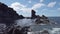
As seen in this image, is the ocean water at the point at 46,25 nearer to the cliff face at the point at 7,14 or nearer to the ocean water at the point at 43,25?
the ocean water at the point at 43,25

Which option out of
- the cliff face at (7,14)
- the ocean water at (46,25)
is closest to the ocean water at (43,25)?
the ocean water at (46,25)

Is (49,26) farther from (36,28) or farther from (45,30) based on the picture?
(36,28)

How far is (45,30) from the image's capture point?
3.54m

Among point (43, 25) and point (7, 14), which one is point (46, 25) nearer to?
point (43, 25)

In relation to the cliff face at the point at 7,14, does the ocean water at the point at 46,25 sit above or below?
below

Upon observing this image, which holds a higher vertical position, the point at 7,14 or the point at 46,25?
the point at 7,14

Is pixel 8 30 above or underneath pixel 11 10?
underneath

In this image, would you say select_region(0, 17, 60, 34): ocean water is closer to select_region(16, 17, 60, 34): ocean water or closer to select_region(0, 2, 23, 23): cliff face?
select_region(16, 17, 60, 34): ocean water

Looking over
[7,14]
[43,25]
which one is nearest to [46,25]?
→ [43,25]

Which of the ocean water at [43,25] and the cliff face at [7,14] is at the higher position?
the cliff face at [7,14]

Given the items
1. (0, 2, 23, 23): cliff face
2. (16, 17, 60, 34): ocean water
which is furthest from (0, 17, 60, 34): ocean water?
(0, 2, 23, 23): cliff face

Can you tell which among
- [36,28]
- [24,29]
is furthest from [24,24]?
[36,28]

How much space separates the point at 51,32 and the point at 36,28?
18.1 inches

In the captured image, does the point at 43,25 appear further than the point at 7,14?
Answer: Yes
